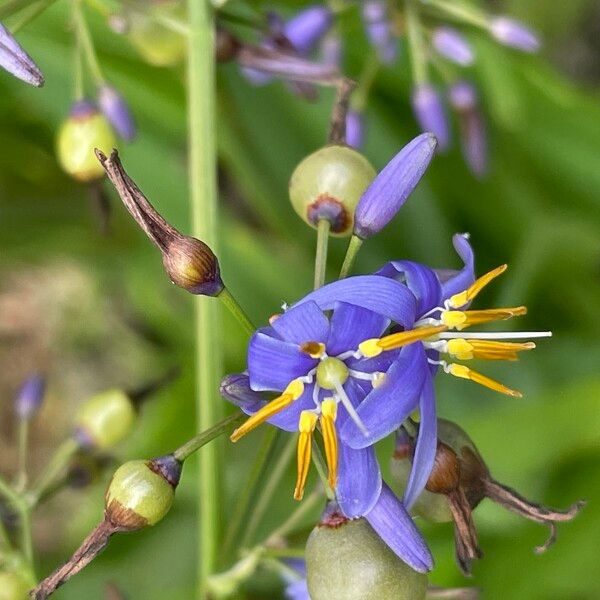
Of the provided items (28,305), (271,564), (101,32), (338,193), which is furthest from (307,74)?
(28,305)

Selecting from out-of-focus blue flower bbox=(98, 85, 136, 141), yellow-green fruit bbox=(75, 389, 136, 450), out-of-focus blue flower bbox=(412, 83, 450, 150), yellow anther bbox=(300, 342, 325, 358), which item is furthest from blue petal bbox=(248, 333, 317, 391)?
out-of-focus blue flower bbox=(412, 83, 450, 150)

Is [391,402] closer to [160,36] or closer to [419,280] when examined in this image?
[419,280]

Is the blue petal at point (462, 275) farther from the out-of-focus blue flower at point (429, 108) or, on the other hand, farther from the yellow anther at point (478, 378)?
the out-of-focus blue flower at point (429, 108)

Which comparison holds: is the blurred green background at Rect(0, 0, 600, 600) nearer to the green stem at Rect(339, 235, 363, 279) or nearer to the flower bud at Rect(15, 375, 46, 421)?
the flower bud at Rect(15, 375, 46, 421)

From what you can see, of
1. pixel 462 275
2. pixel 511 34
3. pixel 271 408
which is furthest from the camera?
pixel 511 34

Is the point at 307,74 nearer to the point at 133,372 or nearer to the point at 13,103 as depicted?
the point at 13,103

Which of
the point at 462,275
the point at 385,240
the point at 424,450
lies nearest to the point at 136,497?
the point at 424,450
